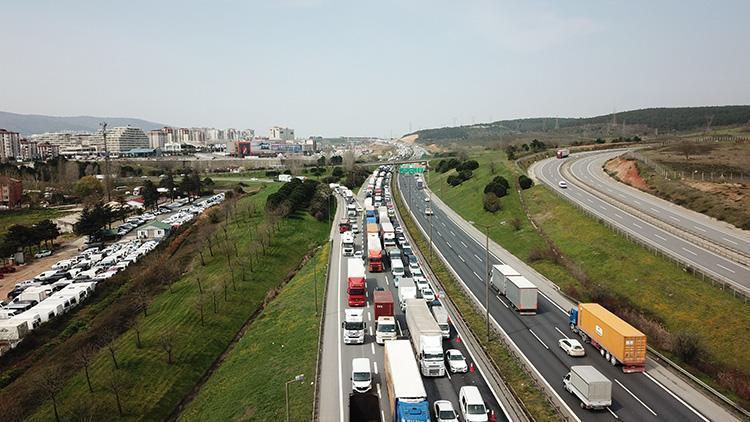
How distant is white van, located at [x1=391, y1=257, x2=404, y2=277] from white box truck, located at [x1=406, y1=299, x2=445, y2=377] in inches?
611

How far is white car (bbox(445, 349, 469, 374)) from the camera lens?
29109 millimetres

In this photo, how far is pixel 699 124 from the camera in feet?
650

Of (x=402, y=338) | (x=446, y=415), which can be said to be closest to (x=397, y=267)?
(x=402, y=338)

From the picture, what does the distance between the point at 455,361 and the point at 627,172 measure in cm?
6565

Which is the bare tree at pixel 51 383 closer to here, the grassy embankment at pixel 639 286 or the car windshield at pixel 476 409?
the car windshield at pixel 476 409

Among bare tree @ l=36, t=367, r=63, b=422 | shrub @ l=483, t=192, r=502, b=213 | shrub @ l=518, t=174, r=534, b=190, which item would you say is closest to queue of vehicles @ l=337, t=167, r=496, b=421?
bare tree @ l=36, t=367, r=63, b=422

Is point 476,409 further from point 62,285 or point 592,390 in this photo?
point 62,285

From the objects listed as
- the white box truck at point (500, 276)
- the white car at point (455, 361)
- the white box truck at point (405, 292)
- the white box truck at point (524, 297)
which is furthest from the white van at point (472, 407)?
the white box truck at point (500, 276)

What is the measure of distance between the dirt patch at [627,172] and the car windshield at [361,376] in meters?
59.8

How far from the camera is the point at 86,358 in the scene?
116ft

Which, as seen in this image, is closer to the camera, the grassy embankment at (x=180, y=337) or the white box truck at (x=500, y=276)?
the grassy embankment at (x=180, y=337)

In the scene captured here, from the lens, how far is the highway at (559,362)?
954 inches

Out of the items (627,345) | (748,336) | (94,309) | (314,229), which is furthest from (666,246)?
(94,309)

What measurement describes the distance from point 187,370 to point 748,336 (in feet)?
127
